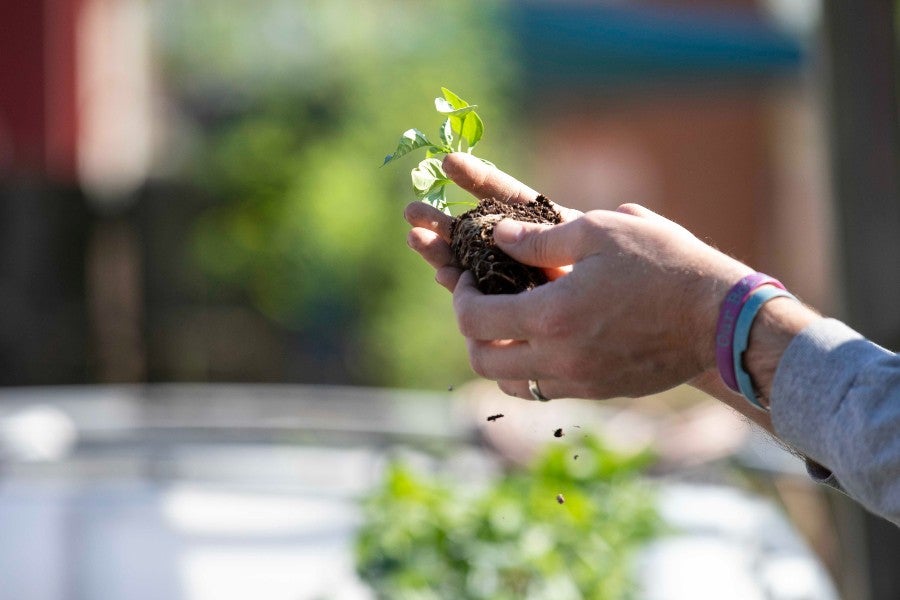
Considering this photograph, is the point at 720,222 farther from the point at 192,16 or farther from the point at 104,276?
the point at 104,276

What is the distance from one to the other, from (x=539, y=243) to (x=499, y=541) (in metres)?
1.34

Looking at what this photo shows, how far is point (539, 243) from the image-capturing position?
1.48 meters

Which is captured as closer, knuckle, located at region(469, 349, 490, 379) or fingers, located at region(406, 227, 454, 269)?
knuckle, located at region(469, 349, 490, 379)

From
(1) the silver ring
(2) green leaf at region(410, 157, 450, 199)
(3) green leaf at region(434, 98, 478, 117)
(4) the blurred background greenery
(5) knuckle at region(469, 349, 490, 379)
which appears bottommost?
(4) the blurred background greenery

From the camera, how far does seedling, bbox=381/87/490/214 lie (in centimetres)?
179

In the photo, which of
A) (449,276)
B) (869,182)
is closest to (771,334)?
(449,276)

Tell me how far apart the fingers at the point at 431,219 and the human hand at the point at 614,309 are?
262 millimetres

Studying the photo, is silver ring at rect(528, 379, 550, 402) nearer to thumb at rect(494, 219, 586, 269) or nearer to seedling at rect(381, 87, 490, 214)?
thumb at rect(494, 219, 586, 269)

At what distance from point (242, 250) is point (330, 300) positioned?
0.98 m

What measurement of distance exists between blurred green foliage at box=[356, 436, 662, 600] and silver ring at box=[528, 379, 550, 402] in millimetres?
1003

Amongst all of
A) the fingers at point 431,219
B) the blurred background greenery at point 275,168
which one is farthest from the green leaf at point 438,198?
the blurred background greenery at point 275,168

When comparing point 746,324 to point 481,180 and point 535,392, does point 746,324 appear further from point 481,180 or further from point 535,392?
point 481,180

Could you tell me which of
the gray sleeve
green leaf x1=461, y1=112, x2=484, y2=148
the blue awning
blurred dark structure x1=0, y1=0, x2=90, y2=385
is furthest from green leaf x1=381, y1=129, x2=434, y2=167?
the blue awning

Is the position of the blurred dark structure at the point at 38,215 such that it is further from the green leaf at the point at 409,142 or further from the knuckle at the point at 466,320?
the knuckle at the point at 466,320
